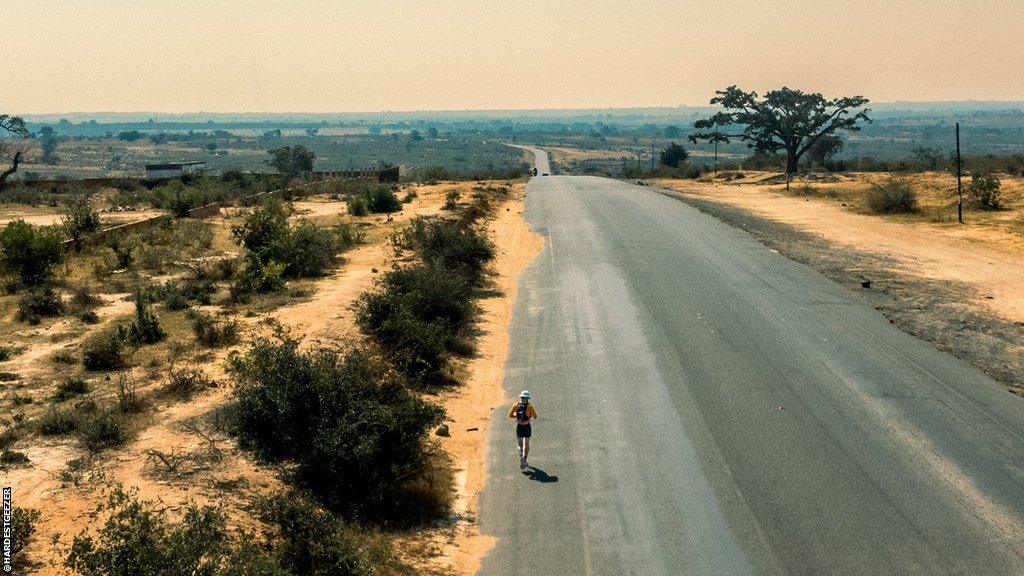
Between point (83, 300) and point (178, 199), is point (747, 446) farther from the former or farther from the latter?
point (178, 199)

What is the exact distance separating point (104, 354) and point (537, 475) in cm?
918

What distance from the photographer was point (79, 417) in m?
14.3

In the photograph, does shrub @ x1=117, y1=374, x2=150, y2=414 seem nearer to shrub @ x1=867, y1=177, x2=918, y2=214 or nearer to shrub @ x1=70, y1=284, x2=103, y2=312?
shrub @ x1=70, y1=284, x2=103, y2=312

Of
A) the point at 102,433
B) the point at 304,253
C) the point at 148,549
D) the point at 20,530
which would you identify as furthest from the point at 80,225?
the point at 148,549

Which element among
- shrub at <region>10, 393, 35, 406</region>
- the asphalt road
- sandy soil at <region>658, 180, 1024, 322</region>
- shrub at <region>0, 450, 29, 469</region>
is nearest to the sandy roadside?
the asphalt road

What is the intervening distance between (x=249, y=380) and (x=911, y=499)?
429 inches

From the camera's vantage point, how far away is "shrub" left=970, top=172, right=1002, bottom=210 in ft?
162

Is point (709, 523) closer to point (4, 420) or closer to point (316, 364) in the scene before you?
point (316, 364)

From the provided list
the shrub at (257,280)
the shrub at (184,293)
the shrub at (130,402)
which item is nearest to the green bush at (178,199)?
the shrub at (257,280)

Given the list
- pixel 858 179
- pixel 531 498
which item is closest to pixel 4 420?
pixel 531 498

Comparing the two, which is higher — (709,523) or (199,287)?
(199,287)

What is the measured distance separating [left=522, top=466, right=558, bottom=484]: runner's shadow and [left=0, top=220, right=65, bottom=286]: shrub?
58.4ft

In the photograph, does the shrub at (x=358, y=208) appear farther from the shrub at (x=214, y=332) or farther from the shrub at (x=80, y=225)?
the shrub at (x=214, y=332)

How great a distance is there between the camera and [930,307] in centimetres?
2592
